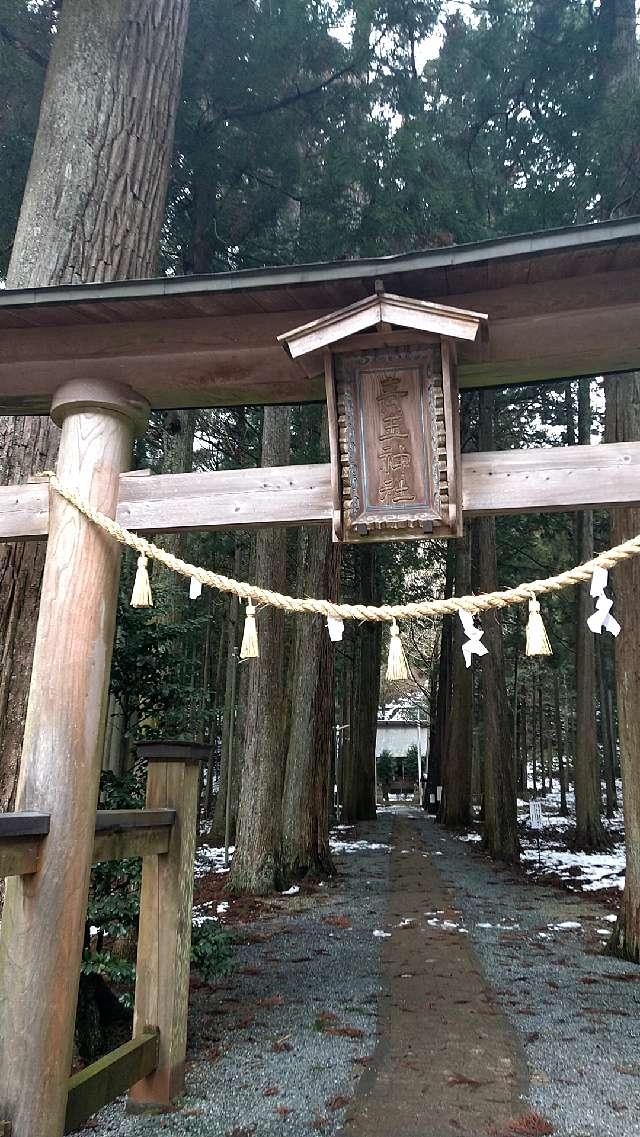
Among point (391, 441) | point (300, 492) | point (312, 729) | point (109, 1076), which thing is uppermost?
point (391, 441)

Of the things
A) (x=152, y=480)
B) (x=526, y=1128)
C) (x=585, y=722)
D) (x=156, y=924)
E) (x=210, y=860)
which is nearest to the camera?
(x=526, y=1128)

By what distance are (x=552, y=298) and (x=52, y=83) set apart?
4081 mm

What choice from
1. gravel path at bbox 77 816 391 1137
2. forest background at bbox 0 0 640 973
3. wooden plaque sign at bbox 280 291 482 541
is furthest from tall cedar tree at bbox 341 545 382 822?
wooden plaque sign at bbox 280 291 482 541

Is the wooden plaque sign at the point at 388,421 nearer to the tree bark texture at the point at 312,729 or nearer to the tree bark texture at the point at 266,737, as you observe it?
the tree bark texture at the point at 266,737

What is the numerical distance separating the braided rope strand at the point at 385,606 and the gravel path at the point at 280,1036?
2.15 meters

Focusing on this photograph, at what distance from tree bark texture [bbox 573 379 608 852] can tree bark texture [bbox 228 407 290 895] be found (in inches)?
217

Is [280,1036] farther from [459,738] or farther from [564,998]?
[459,738]

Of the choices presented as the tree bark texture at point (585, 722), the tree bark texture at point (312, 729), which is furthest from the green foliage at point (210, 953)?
the tree bark texture at point (585, 722)

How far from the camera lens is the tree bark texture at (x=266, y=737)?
879 cm

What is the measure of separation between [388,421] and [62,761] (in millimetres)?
1921

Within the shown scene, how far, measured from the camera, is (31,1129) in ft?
8.77

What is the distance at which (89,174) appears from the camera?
489 cm

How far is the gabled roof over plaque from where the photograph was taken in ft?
9.87

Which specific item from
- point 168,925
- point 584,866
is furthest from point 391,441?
point 584,866
